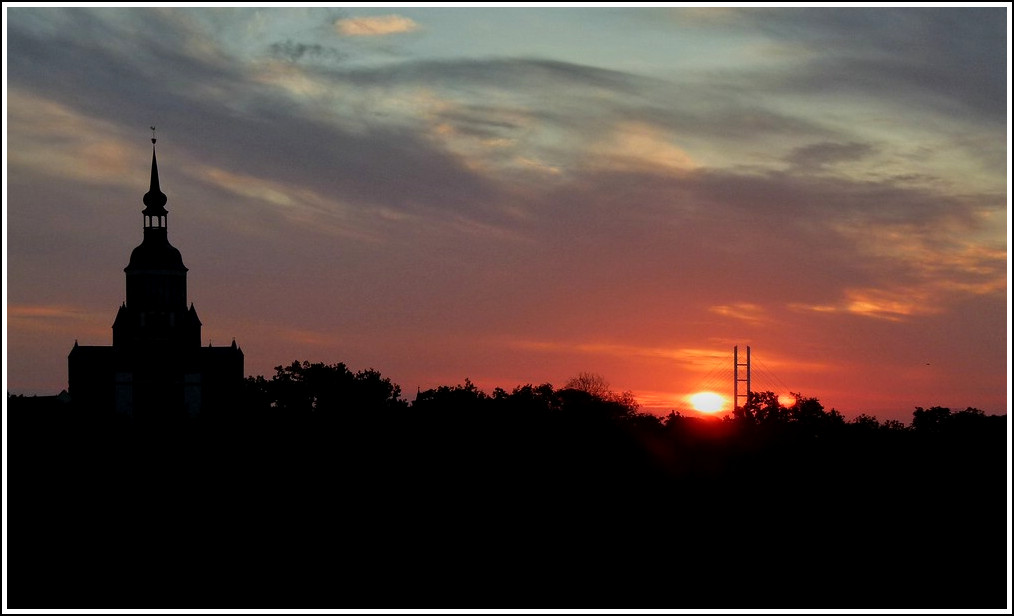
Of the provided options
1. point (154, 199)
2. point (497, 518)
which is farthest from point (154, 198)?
point (497, 518)

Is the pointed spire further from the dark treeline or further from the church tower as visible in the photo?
the dark treeline

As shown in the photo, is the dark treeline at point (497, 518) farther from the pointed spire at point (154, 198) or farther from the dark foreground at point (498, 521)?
the pointed spire at point (154, 198)

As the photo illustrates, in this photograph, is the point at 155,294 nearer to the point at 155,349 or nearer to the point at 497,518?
the point at 155,349

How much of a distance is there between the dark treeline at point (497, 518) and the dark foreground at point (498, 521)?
0.53 feet

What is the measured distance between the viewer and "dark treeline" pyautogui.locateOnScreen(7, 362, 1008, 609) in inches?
1842

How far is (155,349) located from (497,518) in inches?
4230

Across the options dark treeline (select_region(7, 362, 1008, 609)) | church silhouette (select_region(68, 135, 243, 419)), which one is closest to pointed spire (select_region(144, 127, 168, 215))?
church silhouette (select_region(68, 135, 243, 419))

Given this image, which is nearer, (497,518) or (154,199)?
(497,518)

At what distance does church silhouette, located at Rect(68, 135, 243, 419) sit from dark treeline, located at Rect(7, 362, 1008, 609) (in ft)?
232

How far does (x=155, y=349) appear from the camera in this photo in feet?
518

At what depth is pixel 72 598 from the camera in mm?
43906

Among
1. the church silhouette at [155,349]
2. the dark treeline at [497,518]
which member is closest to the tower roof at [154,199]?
the church silhouette at [155,349]

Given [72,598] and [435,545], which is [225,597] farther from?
[435,545]

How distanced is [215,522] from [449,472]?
50.1 ft
